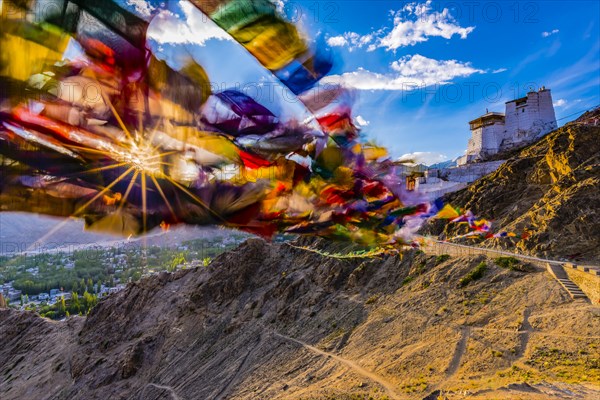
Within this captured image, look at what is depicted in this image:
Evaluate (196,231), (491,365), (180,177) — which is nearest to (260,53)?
(180,177)

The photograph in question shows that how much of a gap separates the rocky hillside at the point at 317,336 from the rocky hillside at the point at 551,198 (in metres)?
3.94

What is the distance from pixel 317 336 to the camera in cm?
2175

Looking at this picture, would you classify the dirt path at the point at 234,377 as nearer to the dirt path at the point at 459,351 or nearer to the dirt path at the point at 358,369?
the dirt path at the point at 358,369

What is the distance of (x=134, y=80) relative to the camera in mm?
2400

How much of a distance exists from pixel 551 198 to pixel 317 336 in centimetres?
1902

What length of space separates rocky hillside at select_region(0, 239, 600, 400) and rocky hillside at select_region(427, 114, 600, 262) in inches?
155

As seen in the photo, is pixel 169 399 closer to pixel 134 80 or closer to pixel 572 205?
pixel 134 80

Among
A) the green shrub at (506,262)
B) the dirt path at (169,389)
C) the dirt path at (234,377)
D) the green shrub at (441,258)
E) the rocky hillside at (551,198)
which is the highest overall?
the rocky hillside at (551,198)

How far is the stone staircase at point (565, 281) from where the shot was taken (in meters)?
14.2

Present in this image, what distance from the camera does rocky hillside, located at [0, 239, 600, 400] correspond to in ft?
38.6

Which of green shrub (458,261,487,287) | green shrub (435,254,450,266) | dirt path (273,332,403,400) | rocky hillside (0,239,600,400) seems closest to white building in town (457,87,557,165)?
green shrub (435,254,450,266)

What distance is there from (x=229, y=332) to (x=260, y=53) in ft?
92.3

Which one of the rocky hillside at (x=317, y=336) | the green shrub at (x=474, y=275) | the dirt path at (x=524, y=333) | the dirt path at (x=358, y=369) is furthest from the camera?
the green shrub at (x=474, y=275)

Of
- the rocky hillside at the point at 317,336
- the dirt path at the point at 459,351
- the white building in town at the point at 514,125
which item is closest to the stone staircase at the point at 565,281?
the rocky hillside at the point at 317,336
